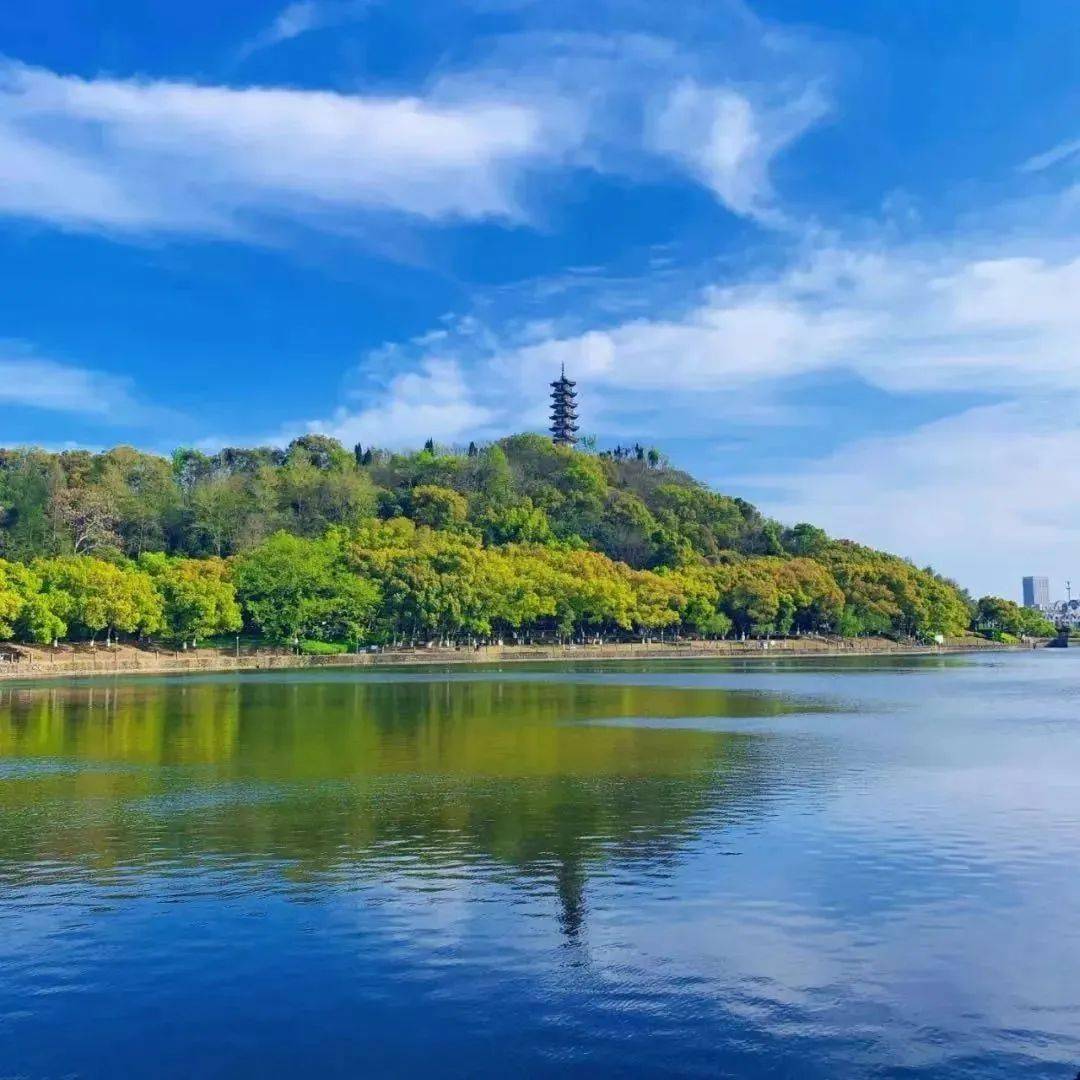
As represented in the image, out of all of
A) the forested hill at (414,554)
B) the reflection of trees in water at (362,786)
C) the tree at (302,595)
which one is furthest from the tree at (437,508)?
the reflection of trees in water at (362,786)

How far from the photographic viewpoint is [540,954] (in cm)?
1208

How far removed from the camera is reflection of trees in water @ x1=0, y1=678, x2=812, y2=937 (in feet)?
55.2

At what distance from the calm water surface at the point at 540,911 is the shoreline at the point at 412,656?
40892 millimetres

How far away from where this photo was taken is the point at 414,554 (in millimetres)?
91812

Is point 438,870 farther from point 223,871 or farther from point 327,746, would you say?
point 327,746

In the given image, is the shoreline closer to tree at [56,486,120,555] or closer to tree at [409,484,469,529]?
tree at [409,484,469,529]

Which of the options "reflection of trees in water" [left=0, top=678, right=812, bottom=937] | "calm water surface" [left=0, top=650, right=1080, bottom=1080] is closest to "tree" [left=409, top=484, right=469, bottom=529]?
"reflection of trees in water" [left=0, top=678, right=812, bottom=937]

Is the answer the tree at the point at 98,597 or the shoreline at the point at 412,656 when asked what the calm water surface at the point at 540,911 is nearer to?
the shoreline at the point at 412,656

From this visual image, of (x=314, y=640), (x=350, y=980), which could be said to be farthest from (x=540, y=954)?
(x=314, y=640)

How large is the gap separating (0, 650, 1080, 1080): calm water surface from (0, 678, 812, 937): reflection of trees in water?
119mm

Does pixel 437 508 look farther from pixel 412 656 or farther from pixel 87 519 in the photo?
pixel 412 656

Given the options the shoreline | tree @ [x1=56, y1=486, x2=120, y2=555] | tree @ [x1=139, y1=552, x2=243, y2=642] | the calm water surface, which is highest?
tree @ [x1=56, y1=486, x2=120, y2=555]

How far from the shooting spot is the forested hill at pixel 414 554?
7962 cm

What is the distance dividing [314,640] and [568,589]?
78.1ft
